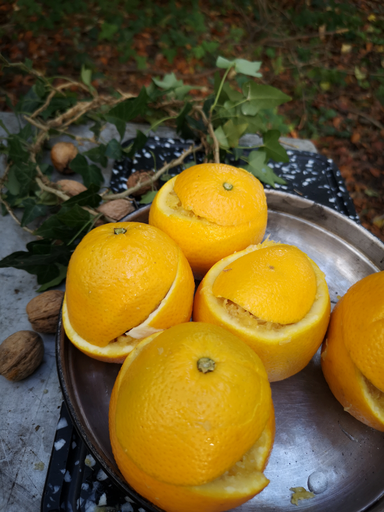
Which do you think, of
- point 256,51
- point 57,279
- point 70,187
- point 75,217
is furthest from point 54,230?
point 256,51

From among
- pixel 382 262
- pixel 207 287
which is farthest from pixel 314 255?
pixel 207 287

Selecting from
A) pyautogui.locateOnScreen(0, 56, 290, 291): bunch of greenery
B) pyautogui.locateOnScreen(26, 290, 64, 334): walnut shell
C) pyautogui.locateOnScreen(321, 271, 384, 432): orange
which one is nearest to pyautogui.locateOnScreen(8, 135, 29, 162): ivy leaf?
pyautogui.locateOnScreen(0, 56, 290, 291): bunch of greenery

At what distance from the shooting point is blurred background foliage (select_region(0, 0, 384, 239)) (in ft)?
9.38

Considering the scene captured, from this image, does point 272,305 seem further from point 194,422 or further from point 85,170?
point 85,170

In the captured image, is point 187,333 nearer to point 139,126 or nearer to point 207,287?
point 207,287

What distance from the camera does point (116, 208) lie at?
129 cm

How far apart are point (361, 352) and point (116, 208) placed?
887 mm

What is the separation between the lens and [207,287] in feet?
2.66

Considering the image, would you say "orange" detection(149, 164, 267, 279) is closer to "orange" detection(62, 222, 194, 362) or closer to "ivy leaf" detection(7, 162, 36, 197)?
"orange" detection(62, 222, 194, 362)

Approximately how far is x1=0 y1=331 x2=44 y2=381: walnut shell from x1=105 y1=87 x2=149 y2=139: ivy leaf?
746 millimetres

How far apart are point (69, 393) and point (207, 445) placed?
14.7 inches

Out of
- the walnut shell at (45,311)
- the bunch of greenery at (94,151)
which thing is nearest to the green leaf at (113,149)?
the bunch of greenery at (94,151)

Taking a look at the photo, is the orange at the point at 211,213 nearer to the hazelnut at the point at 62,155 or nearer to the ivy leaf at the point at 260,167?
the ivy leaf at the point at 260,167

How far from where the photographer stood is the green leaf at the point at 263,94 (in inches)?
48.0
